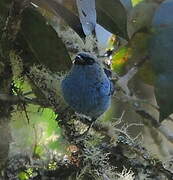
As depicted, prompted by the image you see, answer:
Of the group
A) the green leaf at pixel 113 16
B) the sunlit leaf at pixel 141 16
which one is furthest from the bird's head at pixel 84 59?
the sunlit leaf at pixel 141 16

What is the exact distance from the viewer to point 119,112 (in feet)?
3.63

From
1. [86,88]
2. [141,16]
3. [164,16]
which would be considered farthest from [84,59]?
[141,16]

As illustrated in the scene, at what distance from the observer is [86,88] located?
27.0 inches

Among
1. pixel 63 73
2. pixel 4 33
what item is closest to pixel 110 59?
pixel 63 73

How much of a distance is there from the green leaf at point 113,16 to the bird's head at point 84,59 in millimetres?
106

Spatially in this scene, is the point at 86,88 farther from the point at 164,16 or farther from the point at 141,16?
the point at 141,16

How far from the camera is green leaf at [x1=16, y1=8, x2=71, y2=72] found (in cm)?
75

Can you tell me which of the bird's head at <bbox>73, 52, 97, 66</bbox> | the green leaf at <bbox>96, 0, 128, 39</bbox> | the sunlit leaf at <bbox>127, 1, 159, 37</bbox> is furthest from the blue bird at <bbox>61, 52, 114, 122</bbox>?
the sunlit leaf at <bbox>127, 1, 159, 37</bbox>

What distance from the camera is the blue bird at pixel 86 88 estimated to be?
2.21ft

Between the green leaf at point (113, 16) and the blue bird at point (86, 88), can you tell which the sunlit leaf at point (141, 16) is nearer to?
the green leaf at point (113, 16)

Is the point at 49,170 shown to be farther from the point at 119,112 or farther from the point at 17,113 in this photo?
the point at 119,112

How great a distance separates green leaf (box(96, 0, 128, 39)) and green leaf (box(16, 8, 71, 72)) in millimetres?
82

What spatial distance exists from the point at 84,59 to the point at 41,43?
0.35 ft

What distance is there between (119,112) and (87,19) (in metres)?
0.52
